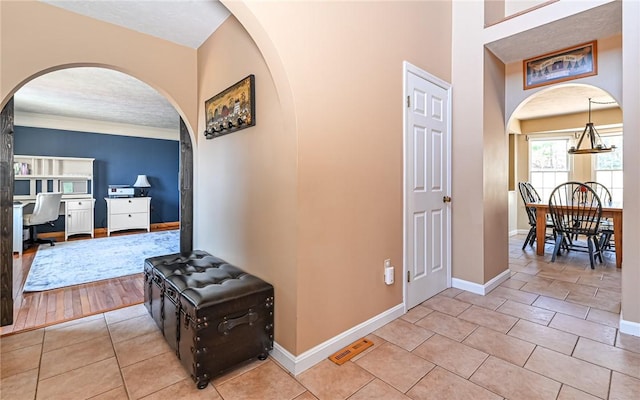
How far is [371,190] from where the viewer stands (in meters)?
2.12

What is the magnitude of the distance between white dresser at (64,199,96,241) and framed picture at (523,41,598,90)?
7882mm

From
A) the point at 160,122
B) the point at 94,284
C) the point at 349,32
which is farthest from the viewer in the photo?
the point at 160,122

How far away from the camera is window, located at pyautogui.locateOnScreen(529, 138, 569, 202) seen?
20.0 feet

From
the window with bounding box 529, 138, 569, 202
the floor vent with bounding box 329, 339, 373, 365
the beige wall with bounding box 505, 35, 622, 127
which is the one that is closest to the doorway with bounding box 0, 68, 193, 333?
the floor vent with bounding box 329, 339, 373, 365

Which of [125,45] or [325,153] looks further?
A: [125,45]

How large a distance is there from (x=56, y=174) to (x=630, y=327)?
8727mm

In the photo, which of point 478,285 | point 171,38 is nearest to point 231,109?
point 171,38

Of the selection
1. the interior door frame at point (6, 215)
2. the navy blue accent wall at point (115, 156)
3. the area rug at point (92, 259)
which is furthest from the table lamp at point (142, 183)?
the interior door frame at point (6, 215)

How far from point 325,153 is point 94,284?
3.13 m

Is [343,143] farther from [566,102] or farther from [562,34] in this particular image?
[566,102]

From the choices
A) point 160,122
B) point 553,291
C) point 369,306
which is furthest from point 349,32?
point 160,122

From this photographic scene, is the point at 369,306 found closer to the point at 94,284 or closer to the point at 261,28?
the point at 261,28

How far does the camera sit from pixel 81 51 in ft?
8.05

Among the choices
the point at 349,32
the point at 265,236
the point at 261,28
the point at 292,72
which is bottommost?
the point at 265,236
